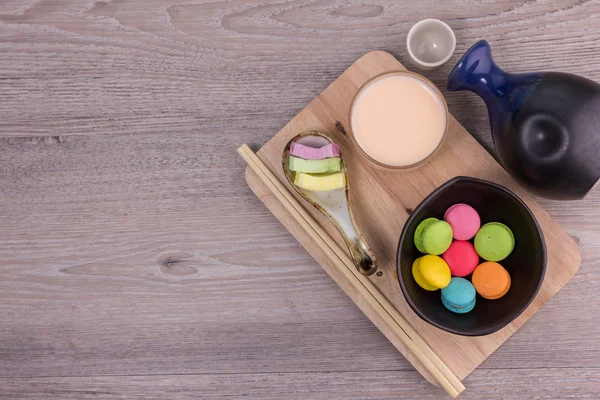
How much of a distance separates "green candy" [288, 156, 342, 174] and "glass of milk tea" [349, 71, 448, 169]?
0.05 meters

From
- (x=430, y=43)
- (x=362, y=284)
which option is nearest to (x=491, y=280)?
(x=362, y=284)

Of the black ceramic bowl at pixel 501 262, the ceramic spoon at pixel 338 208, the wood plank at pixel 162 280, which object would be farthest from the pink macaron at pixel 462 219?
the wood plank at pixel 162 280

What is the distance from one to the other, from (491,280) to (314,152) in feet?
1.10

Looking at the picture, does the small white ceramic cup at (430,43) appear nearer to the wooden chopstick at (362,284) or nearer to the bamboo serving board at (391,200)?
the bamboo serving board at (391,200)

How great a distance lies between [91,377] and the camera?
100 centimetres

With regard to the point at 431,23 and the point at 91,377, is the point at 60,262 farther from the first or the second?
the point at 431,23

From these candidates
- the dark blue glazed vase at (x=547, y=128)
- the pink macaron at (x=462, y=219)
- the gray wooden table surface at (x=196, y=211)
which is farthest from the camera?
the gray wooden table surface at (x=196, y=211)

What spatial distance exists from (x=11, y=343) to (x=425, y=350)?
0.77 m

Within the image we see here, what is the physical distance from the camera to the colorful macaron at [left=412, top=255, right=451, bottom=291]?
2.57 ft

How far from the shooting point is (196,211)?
38.4 inches

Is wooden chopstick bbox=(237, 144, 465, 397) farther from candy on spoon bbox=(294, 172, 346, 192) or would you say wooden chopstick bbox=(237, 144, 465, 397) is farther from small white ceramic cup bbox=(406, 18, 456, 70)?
small white ceramic cup bbox=(406, 18, 456, 70)

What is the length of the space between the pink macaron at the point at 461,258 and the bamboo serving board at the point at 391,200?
0.29 ft

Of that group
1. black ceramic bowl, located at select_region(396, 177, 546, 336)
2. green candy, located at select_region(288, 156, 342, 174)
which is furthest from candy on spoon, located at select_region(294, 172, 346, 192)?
black ceramic bowl, located at select_region(396, 177, 546, 336)

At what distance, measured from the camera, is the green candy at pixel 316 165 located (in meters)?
0.84
